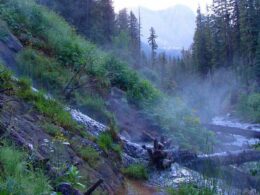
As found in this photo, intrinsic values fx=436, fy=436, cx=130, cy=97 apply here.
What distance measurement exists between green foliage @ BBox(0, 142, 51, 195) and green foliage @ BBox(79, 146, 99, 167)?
2.33 meters

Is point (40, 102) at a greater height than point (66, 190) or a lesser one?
greater

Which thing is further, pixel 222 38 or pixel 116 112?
pixel 222 38

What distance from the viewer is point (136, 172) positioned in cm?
902

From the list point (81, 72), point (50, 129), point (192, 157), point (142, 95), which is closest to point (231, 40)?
point (142, 95)

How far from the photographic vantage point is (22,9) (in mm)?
15305

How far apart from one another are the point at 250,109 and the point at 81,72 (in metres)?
26.1

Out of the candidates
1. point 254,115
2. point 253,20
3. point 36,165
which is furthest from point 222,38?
point 36,165

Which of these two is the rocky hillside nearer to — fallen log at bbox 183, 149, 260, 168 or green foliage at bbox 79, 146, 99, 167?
green foliage at bbox 79, 146, 99, 167

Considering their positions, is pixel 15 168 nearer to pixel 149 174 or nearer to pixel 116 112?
pixel 149 174

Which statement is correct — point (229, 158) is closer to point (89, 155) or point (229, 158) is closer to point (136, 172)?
point (136, 172)

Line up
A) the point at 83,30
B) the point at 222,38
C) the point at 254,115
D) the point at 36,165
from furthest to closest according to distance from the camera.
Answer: the point at 222,38
the point at 254,115
the point at 83,30
the point at 36,165

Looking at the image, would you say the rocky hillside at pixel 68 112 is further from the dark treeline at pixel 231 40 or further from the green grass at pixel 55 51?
the dark treeline at pixel 231 40

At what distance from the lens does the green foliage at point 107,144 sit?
8699 millimetres

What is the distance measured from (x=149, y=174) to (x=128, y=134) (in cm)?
437
